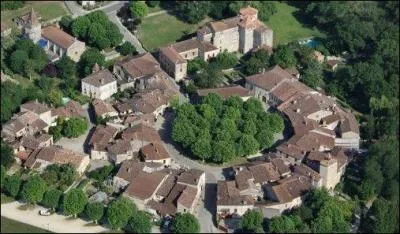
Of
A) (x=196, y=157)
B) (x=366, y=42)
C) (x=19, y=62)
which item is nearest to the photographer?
(x=196, y=157)

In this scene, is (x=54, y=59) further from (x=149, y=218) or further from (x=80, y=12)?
(x=149, y=218)

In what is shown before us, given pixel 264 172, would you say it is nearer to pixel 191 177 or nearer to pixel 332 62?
pixel 191 177

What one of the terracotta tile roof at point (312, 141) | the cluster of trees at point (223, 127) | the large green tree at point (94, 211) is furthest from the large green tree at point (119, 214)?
the terracotta tile roof at point (312, 141)

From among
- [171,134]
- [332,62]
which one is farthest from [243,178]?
[332,62]

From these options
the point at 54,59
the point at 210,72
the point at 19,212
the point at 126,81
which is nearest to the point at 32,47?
the point at 54,59

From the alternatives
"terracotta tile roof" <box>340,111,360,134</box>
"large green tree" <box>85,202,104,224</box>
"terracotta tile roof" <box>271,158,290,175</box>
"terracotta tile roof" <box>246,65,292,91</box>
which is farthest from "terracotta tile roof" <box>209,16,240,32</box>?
"large green tree" <box>85,202,104,224</box>

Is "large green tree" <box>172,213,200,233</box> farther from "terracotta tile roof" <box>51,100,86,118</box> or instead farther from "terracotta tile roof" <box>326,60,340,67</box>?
"terracotta tile roof" <box>326,60,340,67</box>

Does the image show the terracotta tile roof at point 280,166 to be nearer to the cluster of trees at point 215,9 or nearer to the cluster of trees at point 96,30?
the cluster of trees at point 96,30
